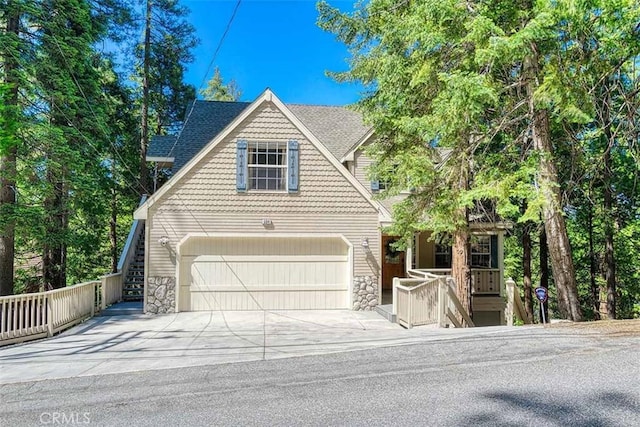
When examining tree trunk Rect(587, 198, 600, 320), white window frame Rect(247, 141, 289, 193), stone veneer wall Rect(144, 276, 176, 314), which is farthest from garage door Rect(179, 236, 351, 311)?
tree trunk Rect(587, 198, 600, 320)

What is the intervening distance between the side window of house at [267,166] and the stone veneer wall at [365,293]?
3.19 metres

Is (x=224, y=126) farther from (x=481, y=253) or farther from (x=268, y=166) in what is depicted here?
(x=481, y=253)

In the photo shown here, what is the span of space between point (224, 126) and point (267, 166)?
427cm

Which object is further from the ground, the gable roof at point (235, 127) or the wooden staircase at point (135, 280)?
the gable roof at point (235, 127)

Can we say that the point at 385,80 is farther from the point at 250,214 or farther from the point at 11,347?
the point at 11,347

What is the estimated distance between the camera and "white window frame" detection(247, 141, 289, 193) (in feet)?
35.4

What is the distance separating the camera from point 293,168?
35.4ft

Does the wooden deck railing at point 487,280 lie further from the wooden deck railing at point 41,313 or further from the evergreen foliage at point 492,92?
the wooden deck railing at point 41,313

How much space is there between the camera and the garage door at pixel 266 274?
10508mm

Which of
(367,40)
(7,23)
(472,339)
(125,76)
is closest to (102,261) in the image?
(125,76)

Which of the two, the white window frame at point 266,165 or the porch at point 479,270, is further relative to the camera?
the porch at point 479,270

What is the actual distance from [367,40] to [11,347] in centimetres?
1043

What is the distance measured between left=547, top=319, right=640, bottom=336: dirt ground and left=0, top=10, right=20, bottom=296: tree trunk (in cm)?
1289

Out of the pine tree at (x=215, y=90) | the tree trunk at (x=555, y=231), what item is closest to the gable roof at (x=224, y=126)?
the tree trunk at (x=555, y=231)
